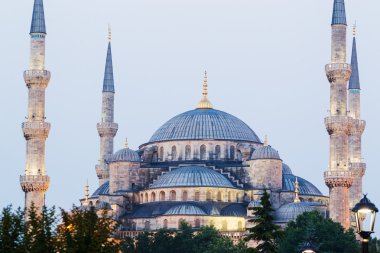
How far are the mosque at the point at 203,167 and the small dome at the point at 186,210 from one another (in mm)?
56

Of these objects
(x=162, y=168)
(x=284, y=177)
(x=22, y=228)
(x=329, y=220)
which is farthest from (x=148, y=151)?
(x=22, y=228)

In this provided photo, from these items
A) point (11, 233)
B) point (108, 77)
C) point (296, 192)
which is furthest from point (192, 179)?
point (11, 233)

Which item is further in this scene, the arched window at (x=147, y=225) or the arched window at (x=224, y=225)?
the arched window at (x=147, y=225)

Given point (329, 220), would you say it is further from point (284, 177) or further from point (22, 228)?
point (22, 228)

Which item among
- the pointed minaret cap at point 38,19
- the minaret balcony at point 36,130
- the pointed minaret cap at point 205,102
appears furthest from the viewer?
the pointed minaret cap at point 205,102

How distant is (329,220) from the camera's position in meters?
63.8

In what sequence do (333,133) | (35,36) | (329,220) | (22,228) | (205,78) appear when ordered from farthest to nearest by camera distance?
1. (205,78)
2. (35,36)
3. (333,133)
4. (329,220)
5. (22,228)

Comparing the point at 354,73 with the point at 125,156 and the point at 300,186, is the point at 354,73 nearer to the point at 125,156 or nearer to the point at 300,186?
the point at 300,186

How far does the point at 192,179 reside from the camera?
76.8m

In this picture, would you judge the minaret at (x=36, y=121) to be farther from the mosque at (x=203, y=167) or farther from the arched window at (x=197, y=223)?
the arched window at (x=197, y=223)

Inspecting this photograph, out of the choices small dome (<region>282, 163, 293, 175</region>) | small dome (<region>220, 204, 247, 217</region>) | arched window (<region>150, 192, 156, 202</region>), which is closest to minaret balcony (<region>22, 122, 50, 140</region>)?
arched window (<region>150, 192, 156, 202</region>)

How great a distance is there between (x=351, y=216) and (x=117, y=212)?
1364cm

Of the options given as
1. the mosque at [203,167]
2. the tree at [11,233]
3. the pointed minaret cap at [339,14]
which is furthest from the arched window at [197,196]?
the tree at [11,233]

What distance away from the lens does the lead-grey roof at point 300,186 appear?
3091 inches
